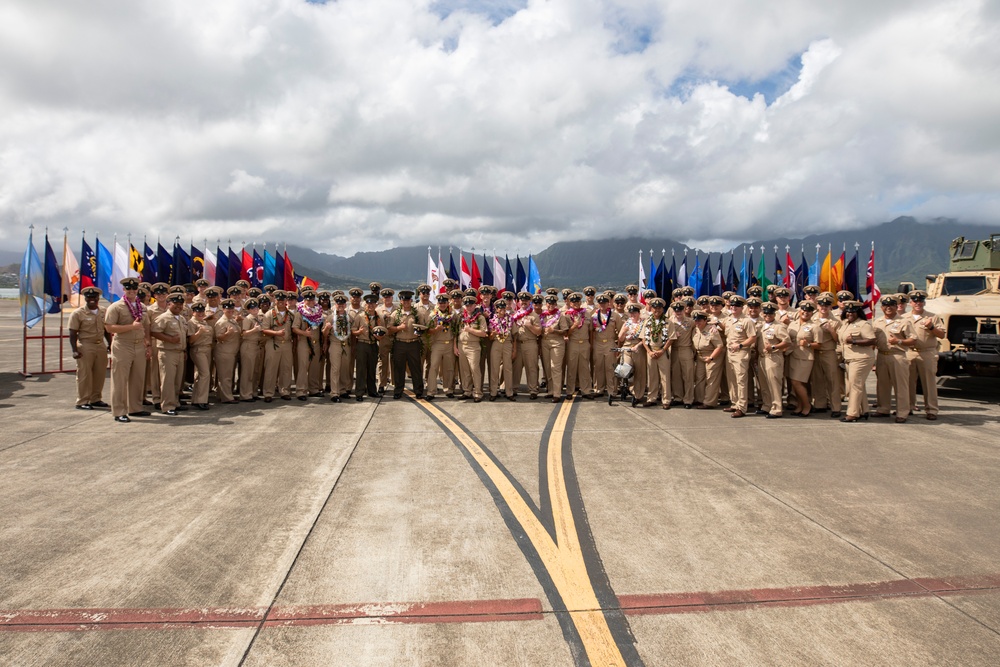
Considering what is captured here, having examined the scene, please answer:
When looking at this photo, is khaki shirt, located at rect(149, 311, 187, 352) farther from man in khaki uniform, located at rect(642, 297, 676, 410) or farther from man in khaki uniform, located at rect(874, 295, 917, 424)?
man in khaki uniform, located at rect(874, 295, 917, 424)

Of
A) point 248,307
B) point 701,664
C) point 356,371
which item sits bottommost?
point 701,664

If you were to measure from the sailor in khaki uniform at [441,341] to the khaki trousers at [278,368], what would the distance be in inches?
98.4

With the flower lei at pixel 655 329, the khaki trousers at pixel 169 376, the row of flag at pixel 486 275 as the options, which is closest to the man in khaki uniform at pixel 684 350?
the flower lei at pixel 655 329

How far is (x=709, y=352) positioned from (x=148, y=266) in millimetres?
15832

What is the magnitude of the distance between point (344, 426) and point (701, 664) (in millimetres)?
6216

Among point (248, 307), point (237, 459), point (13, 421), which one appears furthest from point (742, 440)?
point (13, 421)

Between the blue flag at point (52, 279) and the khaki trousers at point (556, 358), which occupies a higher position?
the blue flag at point (52, 279)

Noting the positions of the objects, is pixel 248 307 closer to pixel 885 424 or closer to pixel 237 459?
pixel 237 459

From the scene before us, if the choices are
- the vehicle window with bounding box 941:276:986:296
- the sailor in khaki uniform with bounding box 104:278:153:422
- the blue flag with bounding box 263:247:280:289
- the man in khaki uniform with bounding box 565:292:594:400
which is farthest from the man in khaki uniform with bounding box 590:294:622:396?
the blue flag with bounding box 263:247:280:289

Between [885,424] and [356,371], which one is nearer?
[885,424]

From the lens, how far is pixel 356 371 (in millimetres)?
10844

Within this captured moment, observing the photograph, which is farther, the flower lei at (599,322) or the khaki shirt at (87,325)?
the flower lei at (599,322)

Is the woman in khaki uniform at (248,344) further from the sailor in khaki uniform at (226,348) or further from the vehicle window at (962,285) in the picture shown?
the vehicle window at (962,285)

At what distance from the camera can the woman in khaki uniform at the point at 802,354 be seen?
9398 millimetres
